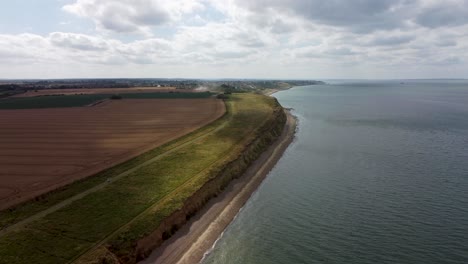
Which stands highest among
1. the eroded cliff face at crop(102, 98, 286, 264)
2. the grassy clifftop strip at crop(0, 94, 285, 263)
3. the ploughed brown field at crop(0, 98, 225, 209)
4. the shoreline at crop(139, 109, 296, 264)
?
the ploughed brown field at crop(0, 98, 225, 209)

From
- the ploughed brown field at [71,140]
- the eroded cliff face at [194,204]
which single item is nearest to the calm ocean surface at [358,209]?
A: the eroded cliff face at [194,204]

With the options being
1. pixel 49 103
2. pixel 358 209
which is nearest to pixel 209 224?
pixel 358 209

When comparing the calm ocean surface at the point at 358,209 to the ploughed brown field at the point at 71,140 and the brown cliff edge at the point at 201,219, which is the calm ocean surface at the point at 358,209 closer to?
the brown cliff edge at the point at 201,219

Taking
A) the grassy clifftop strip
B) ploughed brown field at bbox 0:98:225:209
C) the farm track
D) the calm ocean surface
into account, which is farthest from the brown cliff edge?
ploughed brown field at bbox 0:98:225:209

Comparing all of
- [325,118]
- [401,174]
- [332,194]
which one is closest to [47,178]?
[332,194]

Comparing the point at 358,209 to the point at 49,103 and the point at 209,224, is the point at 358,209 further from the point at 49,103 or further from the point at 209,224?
the point at 49,103

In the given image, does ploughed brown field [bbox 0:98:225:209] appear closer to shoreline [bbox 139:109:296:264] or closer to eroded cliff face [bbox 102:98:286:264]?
eroded cliff face [bbox 102:98:286:264]
